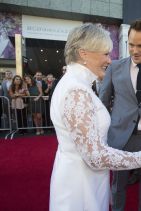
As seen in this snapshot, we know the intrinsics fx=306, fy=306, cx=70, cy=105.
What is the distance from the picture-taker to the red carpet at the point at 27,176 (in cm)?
328

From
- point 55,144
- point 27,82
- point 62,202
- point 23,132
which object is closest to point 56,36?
point 27,82

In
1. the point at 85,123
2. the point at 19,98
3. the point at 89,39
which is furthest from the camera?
the point at 19,98

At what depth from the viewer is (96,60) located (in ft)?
4.63

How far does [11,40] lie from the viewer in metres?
12.2

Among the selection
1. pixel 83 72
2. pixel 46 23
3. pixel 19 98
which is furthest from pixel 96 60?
pixel 46 23

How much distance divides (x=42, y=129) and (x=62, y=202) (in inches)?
239

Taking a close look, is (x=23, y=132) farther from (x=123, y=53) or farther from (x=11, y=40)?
(x=123, y=53)

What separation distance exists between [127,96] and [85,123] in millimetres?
1046

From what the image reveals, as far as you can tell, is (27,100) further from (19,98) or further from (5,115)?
(5,115)

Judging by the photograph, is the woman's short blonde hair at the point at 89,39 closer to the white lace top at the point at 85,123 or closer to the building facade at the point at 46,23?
the white lace top at the point at 85,123

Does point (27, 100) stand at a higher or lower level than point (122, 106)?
lower

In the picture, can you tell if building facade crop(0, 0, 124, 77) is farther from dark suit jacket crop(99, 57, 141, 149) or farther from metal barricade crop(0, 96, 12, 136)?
dark suit jacket crop(99, 57, 141, 149)

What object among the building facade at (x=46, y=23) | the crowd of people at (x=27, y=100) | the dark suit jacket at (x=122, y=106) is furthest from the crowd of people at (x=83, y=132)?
the building facade at (x=46, y=23)

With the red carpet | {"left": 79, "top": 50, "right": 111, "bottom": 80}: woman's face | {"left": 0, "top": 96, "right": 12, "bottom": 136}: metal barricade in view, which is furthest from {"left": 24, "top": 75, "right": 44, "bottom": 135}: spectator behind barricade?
{"left": 79, "top": 50, "right": 111, "bottom": 80}: woman's face
